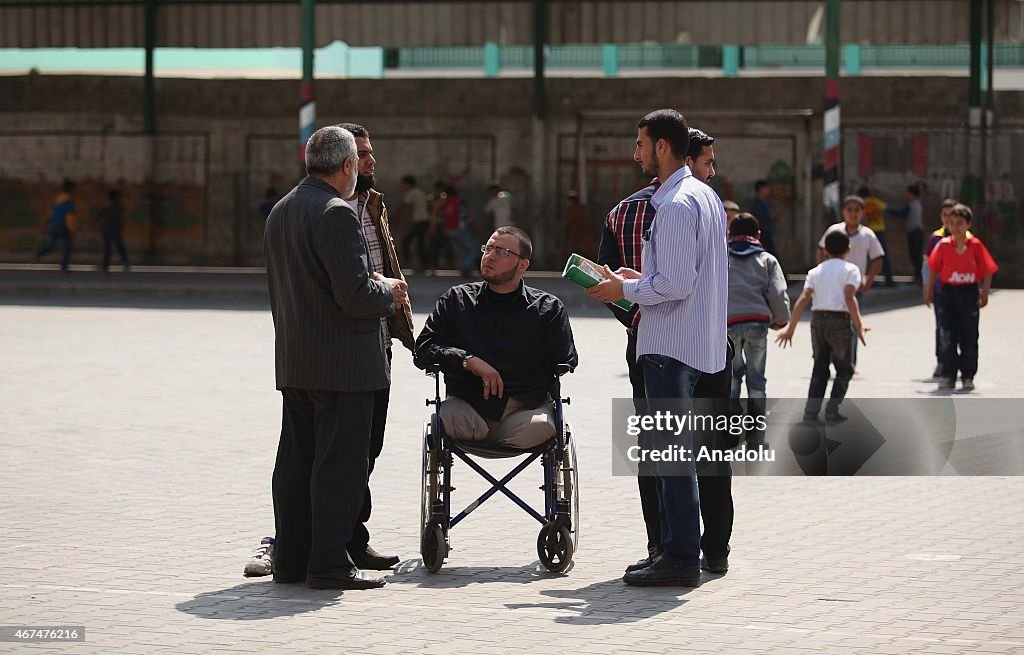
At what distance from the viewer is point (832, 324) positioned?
12.1 meters

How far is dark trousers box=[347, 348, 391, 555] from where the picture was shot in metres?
7.43

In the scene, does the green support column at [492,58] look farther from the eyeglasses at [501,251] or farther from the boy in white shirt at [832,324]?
the eyeglasses at [501,251]

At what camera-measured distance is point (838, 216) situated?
25.1 m

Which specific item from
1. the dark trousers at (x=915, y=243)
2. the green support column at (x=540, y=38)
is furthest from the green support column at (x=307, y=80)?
the dark trousers at (x=915, y=243)

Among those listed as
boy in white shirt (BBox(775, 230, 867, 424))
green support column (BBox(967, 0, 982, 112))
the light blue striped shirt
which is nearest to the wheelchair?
the light blue striped shirt

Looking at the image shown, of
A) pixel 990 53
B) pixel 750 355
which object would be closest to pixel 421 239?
pixel 990 53

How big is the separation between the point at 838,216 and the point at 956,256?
10.8m

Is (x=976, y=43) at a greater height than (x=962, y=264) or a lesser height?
greater

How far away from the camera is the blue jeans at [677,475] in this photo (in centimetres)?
693

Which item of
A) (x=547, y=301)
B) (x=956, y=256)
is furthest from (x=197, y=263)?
(x=547, y=301)

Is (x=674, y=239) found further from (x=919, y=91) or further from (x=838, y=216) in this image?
(x=919, y=91)

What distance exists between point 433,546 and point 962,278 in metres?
8.29

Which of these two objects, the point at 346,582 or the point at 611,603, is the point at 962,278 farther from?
the point at 346,582

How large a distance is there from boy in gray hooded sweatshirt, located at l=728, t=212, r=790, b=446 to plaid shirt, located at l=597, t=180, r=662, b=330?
12.0 feet
